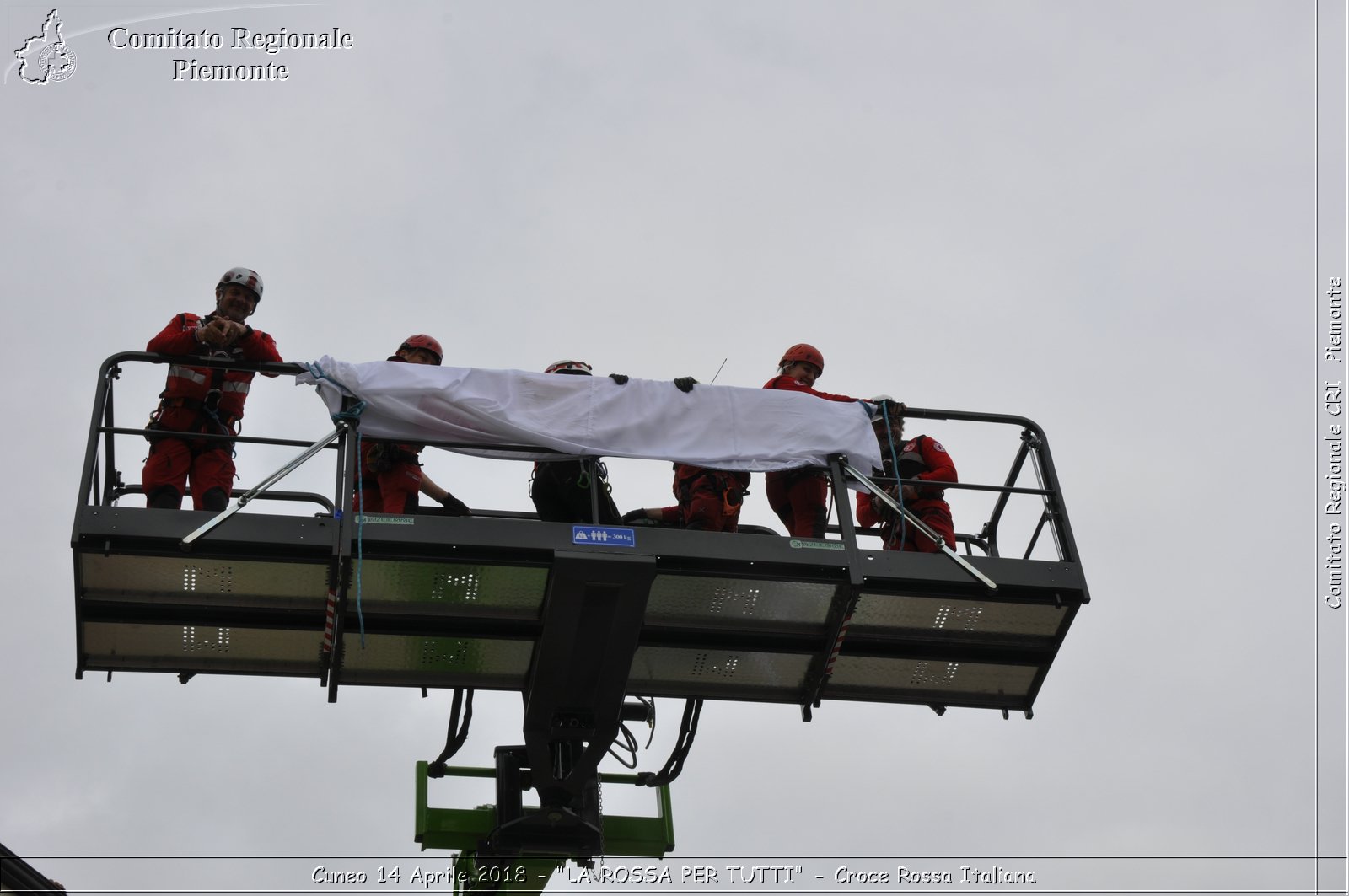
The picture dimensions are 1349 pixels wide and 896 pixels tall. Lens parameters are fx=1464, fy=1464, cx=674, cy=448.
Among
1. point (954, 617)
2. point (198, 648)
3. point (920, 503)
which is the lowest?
point (198, 648)

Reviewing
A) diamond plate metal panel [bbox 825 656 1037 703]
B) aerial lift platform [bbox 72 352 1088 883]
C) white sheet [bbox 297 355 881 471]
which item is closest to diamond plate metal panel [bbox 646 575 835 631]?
aerial lift platform [bbox 72 352 1088 883]

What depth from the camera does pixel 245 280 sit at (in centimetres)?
1027

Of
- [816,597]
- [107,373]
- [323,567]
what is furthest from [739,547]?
[107,373]

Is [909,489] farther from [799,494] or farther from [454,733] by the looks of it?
[454,733]

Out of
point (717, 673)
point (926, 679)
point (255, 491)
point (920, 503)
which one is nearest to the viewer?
point (255, 491)

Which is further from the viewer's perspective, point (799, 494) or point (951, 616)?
point (799, 494)

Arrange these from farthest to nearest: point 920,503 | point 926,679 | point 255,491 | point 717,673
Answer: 1. point 920,503
2. point 926,679
3. point 717,673
4. point 255,491

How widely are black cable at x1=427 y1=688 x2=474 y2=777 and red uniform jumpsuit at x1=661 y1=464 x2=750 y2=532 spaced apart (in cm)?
201

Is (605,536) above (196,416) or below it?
below

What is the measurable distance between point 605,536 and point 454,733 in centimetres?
213

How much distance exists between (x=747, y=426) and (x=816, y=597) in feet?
4.41

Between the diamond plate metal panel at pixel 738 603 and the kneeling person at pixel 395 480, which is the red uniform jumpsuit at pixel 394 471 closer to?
the kneeling person at pixel 395 480

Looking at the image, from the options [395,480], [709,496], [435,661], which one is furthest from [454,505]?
[709,496]

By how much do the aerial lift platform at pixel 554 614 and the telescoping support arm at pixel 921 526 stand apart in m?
0.04
